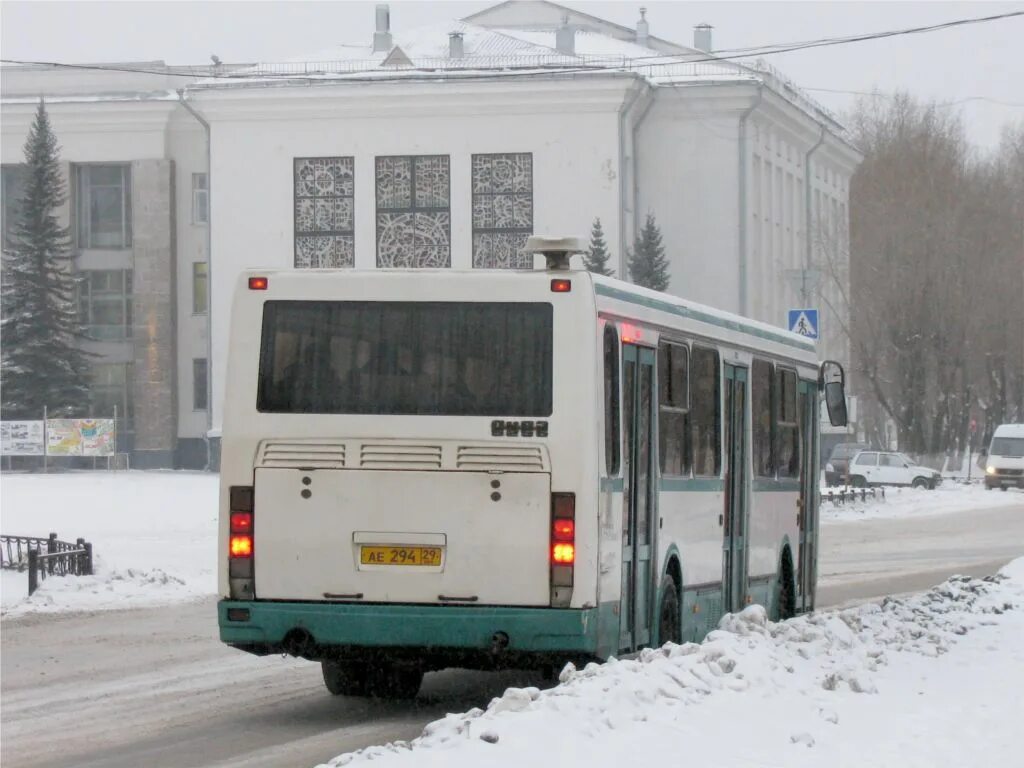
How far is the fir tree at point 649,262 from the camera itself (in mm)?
67500

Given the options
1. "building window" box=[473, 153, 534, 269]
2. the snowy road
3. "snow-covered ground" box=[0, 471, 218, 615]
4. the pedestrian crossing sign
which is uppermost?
"building window" box=[473, 153, 534, 269]

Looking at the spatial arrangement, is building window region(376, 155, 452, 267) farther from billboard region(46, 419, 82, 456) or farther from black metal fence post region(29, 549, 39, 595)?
black metal fence post region(29, 549, 39, 595)

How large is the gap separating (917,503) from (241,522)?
1639 inches

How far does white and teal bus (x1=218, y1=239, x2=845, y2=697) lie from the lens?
36.5ft

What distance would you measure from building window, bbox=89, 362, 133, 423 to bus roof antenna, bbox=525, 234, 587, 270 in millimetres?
61629

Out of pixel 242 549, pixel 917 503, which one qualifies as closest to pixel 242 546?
pixel 242 549

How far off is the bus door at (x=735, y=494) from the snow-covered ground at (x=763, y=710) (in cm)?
156

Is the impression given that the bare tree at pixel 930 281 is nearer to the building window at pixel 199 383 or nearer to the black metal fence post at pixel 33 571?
the building window at pixel 199 383

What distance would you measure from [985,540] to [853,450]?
39.2 metres

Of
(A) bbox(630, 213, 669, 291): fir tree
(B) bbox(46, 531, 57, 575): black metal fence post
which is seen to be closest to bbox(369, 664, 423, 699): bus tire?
(B) bbox(46, 531, 57, 575): black metal fence post

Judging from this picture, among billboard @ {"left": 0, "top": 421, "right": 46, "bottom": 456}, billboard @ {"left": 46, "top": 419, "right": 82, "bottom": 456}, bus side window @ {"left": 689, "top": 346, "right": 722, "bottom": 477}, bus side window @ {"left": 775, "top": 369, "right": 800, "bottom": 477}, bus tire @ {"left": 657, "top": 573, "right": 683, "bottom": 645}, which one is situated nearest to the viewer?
bus tire @ {"left": 657, "top": 573, "right": 683, "bottom": 645}

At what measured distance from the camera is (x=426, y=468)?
36.9 feet

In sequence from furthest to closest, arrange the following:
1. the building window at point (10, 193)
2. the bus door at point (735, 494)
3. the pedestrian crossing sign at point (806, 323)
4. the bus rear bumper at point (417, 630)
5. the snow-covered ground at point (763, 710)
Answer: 1. the building window at point (10, 193)
2. the pedestrian crossing sign at point (806, 323)
3. the bus door at point (735, 494)
4. the bus rear bumper at point (417, 630)
5. the snow-covered ground at point (763, 710)

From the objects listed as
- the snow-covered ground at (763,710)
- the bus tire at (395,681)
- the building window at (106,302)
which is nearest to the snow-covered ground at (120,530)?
the bus tire at (395,681)
